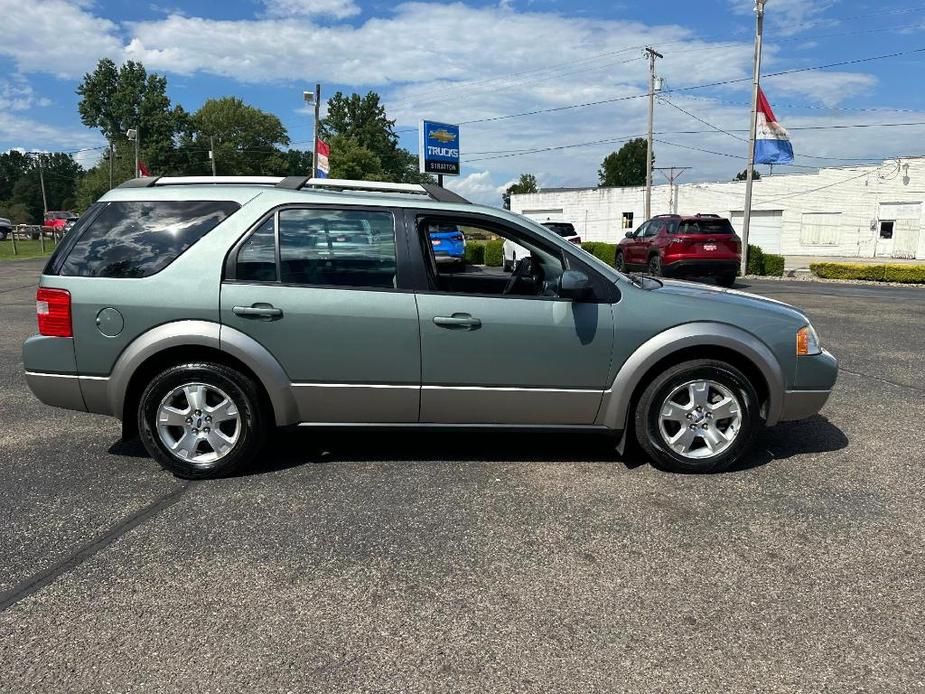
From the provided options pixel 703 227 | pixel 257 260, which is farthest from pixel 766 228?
pixel 257 260

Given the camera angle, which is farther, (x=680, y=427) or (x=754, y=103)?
(x=754, y=103)

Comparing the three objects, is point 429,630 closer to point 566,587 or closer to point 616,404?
point 566,587

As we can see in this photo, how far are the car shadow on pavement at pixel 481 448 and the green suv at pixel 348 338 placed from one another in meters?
0.28

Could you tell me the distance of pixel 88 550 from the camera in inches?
129

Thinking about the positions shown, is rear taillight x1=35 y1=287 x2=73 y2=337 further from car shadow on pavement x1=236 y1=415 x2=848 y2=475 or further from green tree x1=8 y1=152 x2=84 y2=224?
green tree x1=8 y1=152 x2=84 y2=224

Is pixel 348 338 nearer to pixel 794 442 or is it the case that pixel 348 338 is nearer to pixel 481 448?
pixel 481 448

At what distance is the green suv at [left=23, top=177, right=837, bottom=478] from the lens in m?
4.05

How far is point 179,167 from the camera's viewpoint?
8856cm

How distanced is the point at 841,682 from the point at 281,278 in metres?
3.34

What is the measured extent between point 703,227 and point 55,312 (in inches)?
589

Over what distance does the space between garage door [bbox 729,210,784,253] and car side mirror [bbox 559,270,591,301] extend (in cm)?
4209

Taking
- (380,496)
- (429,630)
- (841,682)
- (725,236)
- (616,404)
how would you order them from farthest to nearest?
(725,236)
(616,404)
(380,496)
(429,630)
(841,682)

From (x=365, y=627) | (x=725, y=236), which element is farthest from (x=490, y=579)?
(x=725, y=236)

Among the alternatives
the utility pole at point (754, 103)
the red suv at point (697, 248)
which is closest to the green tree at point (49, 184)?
the utility pole at point (754, 103)
